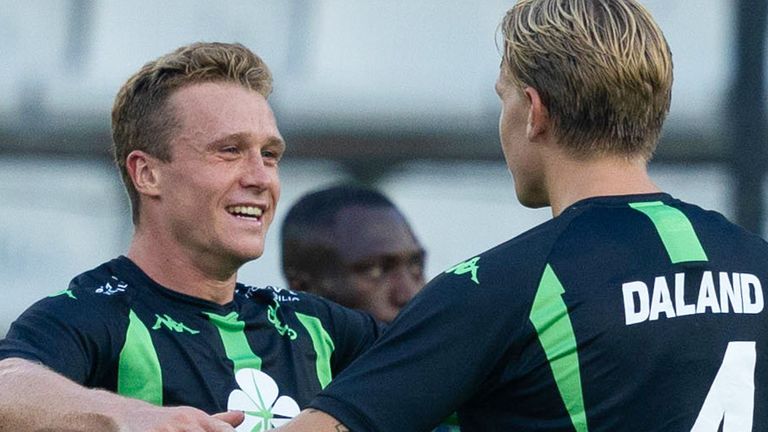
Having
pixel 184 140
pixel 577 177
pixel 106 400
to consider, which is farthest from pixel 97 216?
pixel 577 177

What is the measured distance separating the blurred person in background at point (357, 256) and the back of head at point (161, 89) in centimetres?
119

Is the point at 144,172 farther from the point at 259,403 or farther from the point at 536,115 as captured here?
the point at 536,115

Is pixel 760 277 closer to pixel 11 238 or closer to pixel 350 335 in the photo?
pixel 350 335

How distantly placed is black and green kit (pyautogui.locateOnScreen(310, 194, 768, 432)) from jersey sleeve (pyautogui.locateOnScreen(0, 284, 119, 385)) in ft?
2.00

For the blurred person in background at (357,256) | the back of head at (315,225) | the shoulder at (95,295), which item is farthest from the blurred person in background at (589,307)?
the back of head at (315,225)

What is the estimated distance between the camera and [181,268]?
112 inches

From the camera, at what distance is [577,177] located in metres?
2.23

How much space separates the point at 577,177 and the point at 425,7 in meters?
3.08

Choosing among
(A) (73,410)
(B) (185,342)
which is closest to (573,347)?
(A) (73,410)

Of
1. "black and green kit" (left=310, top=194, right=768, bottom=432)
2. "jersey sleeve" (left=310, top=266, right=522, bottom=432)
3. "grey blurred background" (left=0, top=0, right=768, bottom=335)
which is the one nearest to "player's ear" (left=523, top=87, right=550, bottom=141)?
"black and green kit" (left=310, top=194, right=768, bottom=432)

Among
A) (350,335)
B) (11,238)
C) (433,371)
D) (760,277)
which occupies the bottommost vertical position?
(11,238)

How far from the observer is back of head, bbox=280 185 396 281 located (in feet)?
13.9

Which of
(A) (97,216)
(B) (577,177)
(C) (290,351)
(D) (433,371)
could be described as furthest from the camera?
(A) (97,216)

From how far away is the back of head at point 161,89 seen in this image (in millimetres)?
2928
